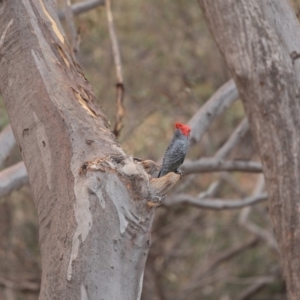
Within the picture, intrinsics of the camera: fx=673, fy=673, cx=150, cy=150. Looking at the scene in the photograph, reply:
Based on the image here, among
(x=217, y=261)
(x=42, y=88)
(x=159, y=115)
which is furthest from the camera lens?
(x=217, y=261)

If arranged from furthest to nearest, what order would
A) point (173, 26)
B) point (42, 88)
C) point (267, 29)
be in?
point (173, 26) < point (267, 29) < point (42, 88)

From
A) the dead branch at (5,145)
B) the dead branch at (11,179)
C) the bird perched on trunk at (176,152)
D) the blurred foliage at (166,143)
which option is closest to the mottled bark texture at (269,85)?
the bird perched on trunk at (176,152)

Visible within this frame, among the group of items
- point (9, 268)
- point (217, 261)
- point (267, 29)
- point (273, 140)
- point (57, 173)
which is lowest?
point (217, 261)

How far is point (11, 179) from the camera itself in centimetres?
297

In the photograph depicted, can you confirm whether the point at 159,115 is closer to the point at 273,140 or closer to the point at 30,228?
the point at 30,228

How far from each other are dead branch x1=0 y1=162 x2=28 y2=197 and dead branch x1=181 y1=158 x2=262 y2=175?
0.93m

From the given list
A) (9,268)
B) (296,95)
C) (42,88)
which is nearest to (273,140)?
(296,95)

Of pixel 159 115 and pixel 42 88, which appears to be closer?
pixel 42 88

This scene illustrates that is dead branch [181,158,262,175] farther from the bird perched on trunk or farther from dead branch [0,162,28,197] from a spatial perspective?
the bird perched on trunk

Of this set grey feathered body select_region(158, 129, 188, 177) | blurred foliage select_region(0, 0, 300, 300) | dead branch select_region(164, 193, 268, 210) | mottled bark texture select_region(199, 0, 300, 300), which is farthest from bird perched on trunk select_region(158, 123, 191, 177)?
blurred foliage select_region(0, 0, 300, 300)

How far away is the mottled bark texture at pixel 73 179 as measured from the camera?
1328mm

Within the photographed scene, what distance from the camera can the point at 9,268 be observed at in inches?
265

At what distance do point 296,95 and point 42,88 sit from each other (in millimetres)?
997

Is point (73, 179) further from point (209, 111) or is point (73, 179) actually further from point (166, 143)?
point (166, 143)
